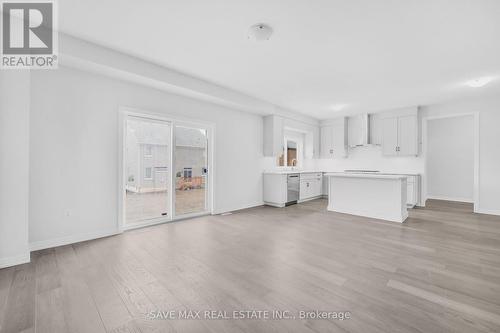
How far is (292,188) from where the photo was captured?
620cm

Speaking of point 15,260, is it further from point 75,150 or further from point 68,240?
point 75,150

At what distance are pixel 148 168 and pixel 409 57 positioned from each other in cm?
478

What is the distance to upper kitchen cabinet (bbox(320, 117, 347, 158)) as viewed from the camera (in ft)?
23.7

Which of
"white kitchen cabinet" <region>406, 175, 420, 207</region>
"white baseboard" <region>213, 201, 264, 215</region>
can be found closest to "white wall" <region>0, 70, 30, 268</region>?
"white baseboard" <region>213, 201, 264, 215</region>

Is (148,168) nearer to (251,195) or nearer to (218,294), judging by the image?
(251,195)

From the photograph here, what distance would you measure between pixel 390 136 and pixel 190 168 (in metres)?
5.68

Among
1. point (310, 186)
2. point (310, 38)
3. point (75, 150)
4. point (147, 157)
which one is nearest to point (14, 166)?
point (75, 150)

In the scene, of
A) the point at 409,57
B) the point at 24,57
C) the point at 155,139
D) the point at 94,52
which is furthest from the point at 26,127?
the point at 409,57

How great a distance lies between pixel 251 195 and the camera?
5.88 meters

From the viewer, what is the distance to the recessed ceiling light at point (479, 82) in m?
3.97

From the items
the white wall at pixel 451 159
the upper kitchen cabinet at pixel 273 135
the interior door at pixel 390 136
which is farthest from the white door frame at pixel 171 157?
the white wall at pixel 451 159

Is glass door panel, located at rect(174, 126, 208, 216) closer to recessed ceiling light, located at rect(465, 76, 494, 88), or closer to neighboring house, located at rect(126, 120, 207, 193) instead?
neighboring house, located at rect(126, 120, 207, 193)

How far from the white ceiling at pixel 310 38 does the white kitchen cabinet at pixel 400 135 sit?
1.63m

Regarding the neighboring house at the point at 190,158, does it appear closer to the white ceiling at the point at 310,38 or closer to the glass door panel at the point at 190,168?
the glass door panel at the point at 190,168
